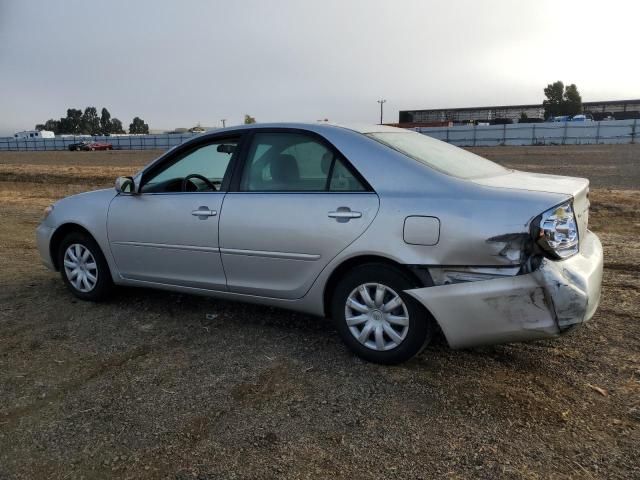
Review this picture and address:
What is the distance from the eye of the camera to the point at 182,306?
196 inches

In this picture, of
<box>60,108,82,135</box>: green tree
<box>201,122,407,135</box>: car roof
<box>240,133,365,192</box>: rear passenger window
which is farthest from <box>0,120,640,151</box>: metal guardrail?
<box>60,108,82,135</box>: green tree

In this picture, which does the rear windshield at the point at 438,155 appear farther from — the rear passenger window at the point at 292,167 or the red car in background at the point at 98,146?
the red car in background at the point at 98,146

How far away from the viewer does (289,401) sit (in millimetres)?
3232

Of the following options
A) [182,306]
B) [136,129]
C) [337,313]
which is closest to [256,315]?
[182,306]

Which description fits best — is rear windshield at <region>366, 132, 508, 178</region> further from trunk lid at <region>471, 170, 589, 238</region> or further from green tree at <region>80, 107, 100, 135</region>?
green tree at <region>80, 107, 100, 135</region>

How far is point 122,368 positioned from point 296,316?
4.89ft

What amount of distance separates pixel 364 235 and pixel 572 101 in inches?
3914

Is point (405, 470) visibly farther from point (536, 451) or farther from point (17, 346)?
point (17, 346)

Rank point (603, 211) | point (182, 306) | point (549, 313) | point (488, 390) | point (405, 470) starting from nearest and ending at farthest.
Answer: point (405, 470) < point (549, 313) < point (488, 390) < point (182, 306) < point (603, 211)

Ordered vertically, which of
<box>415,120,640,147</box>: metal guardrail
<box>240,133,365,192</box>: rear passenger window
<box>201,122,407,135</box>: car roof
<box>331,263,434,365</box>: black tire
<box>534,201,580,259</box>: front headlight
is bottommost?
<box>331,263,434,365</box>: black tire

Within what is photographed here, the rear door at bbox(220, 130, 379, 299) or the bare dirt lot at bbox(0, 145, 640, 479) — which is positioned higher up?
the rear door at bbox(220, 130, 379, 299)

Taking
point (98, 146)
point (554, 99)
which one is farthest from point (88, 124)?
point (554, 99)

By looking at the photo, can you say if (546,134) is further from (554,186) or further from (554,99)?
(554,99)

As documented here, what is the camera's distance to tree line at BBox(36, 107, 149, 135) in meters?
137
